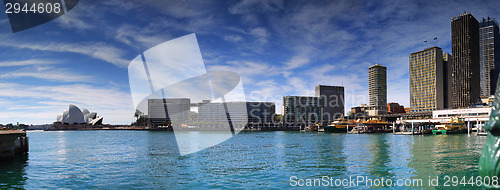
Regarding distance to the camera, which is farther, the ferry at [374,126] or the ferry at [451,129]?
the ferry at [374,126]

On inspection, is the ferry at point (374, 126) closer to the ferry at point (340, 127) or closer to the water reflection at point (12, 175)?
the ferry at point (340, 127)

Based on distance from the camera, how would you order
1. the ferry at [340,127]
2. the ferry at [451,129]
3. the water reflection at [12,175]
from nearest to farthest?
the water reflection at [12,175]
the ferry at [451,129]
the ferry at [340,127]

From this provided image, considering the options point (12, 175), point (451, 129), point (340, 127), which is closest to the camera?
point (12, 175)

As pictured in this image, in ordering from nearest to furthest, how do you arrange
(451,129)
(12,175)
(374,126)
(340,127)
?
(12,175) < (451,129) < (374,126) < (340,127)

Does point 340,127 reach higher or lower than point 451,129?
lower

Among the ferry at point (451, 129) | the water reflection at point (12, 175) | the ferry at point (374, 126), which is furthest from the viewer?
the ferry at point (374, 126)

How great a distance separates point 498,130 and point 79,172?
27605 mm

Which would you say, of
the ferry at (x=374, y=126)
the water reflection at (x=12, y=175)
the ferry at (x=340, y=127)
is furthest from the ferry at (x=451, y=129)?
the water reflection at (x=12, y=175)

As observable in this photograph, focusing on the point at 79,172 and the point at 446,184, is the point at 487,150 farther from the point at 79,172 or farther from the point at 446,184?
the point at 79,172

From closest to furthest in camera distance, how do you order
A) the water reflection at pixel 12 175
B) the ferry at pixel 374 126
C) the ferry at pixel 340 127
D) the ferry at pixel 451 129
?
the water reflection at pixel 12 175
the ferry at pixel 451 129
the ferry at pixel 374 126
the ferry at pixel 340 127

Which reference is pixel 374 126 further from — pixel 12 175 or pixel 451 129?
pixel 12 175

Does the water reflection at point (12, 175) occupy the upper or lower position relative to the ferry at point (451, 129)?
upper

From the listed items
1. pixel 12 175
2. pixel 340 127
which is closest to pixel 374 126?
pixel 340 127

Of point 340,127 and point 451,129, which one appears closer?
point 451,129
